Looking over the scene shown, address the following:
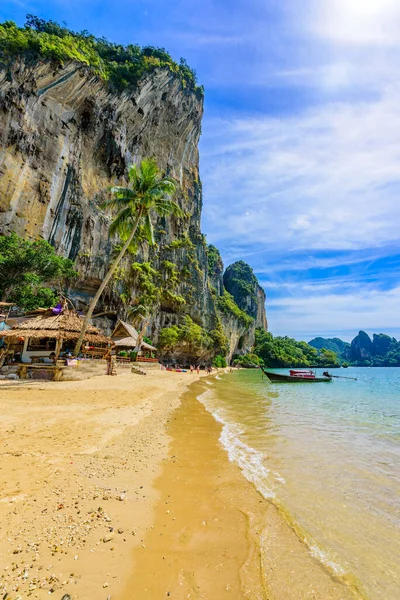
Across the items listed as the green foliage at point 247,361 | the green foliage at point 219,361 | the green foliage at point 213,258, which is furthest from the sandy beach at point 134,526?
the green foliage at point 247,361

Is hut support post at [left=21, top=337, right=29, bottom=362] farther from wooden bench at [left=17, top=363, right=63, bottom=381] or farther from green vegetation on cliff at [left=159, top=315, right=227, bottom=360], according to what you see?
green vegetation on cliff at [left=159, top=315, right=227, bottom=360]

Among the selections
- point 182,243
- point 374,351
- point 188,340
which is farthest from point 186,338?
point 374,351

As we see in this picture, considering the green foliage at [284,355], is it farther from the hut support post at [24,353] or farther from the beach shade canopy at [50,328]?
the hut support post at [24,353]

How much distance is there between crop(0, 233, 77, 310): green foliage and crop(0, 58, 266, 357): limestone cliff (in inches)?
123

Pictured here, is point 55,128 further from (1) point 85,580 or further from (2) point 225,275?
(2) point 225,275

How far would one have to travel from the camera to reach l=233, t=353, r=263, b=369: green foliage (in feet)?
264

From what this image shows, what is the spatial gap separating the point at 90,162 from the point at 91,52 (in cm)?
1382

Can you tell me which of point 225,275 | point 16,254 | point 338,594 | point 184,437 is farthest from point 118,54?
point 225,275

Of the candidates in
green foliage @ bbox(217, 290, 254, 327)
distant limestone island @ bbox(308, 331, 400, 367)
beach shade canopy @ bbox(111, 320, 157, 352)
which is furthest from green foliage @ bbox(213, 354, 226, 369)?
distant limestone island @ bbox(308, 331, 400, 367)

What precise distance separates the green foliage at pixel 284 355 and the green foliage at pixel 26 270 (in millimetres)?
77096

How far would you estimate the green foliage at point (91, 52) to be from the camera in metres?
26.8

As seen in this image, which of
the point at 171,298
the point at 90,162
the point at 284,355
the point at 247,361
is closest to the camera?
the point at 90,162

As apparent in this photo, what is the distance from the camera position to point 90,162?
34.5 meters

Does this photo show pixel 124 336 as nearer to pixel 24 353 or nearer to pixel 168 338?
pixel 24 353
